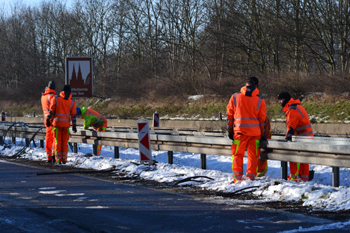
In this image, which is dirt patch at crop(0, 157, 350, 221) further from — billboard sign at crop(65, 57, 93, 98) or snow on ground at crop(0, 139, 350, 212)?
billboard sign at crop(65, 57, 93, 98)

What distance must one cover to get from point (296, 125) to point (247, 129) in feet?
3.89

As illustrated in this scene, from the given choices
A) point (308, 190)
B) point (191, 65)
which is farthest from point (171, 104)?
point (308, 190)

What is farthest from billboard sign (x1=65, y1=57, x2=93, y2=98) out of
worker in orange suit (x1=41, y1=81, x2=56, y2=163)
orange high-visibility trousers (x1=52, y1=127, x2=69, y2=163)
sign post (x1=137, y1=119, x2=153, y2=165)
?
sign post (x1=137, y1=119, x2=153, y2=165)

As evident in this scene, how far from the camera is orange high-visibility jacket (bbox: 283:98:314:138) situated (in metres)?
8.41

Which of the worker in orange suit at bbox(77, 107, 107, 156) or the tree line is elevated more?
the tree line

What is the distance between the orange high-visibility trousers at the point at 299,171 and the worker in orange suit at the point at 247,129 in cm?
87

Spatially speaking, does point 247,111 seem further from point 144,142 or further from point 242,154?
point 144,142

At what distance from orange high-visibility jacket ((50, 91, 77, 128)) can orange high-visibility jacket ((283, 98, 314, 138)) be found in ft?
18.5

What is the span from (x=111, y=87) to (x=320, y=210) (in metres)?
42.3

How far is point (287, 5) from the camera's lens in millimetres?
28281

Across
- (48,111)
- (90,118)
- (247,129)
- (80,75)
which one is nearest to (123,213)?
Result: (247,129)

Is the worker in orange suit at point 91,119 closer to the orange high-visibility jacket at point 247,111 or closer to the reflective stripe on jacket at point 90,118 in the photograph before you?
the reflective stripe on jacket at point 90,118

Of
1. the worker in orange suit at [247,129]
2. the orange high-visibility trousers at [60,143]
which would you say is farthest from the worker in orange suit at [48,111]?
the worker in orange suit at [247,129]

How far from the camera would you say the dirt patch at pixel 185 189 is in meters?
5.72
